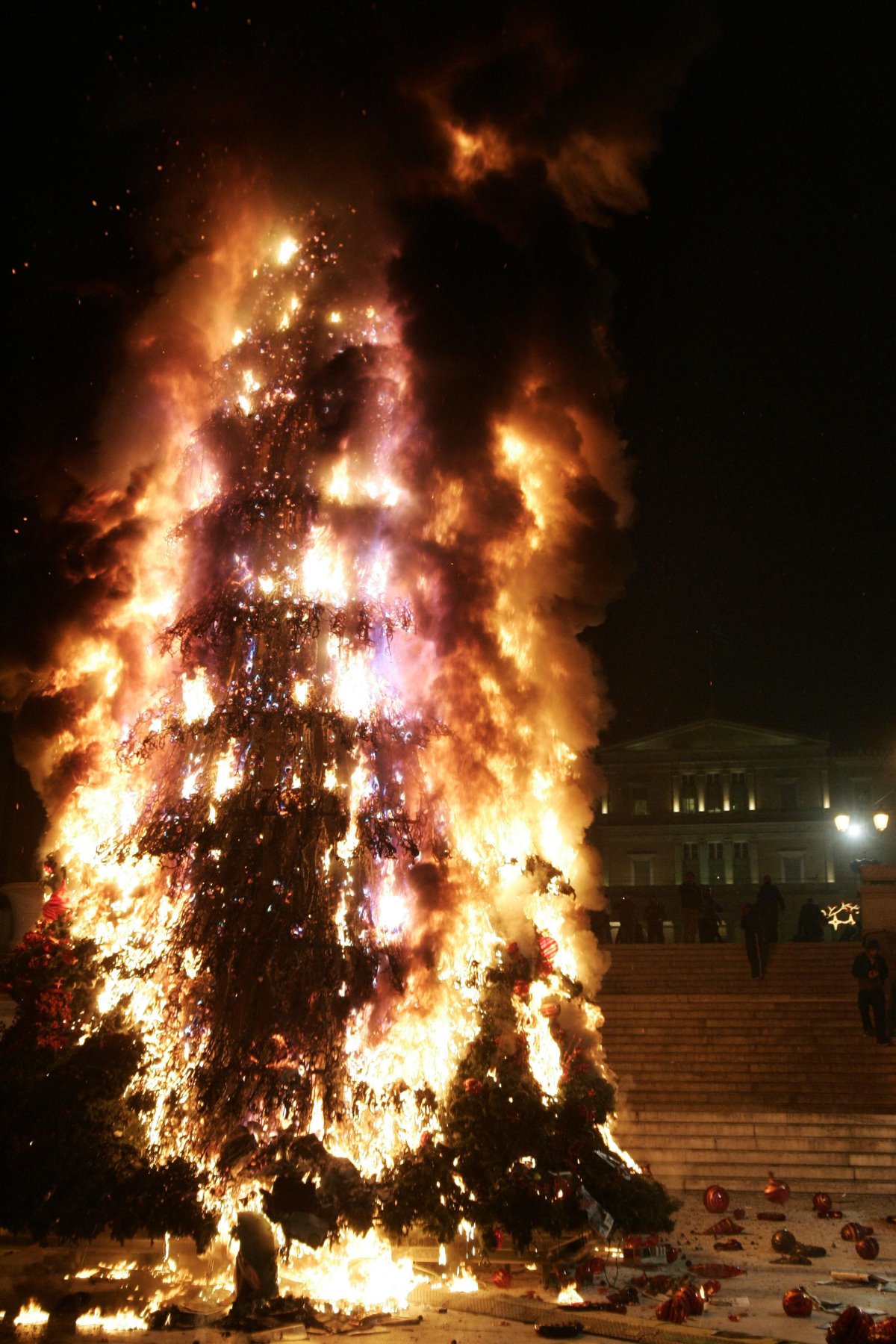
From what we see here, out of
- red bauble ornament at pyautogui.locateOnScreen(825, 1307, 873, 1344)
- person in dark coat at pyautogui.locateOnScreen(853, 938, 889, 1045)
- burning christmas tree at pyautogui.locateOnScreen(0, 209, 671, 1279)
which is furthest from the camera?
person in dark coat at pyautogui.locateOnScreen(853, 938, 889, 1045)

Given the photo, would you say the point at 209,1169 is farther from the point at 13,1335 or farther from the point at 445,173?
the point at 445,173

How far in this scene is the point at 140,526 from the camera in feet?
40.8

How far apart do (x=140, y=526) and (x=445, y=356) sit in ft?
12.2

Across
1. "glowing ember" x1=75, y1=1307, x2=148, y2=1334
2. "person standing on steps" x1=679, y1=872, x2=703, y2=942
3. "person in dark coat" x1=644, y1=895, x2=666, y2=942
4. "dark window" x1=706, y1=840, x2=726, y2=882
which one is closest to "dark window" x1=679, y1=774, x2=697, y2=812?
"dark window" x1=706, y1=840, x2=726, y2=882

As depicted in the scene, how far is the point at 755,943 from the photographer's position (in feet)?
60.9

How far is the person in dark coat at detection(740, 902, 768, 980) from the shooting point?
60.7ft

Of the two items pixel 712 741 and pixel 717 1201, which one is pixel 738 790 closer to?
pixel 712 741

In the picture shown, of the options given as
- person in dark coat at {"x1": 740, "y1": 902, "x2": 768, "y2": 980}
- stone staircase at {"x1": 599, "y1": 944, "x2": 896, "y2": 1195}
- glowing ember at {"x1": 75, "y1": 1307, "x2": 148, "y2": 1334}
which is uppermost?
person in dark coat at {"x1": 740, "y1": 902, "x2": 768, "y2": 980}

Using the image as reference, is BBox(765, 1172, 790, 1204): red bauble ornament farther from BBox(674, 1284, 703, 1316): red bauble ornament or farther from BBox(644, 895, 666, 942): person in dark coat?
BBox(644, 895, 666, 942): person in dark coat

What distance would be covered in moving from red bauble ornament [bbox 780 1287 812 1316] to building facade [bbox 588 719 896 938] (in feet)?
160

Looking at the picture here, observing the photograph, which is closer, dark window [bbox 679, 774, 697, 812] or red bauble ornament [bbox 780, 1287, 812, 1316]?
red bauble ornament [bbox 780, 1287, 812, 1316]

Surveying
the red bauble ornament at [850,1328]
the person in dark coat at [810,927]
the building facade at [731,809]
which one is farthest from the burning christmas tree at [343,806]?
the building facade at [731,809]

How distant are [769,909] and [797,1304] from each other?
1272 cm

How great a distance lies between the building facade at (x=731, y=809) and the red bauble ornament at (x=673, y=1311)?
48777 mm
